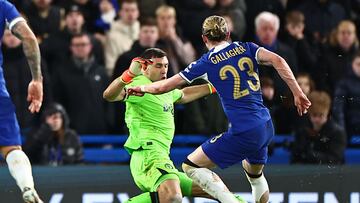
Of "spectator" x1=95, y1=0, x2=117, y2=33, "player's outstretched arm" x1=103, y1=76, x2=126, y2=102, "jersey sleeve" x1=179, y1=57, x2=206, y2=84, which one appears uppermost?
"spectator" x1=95, y1=0, x2=117, y2=33

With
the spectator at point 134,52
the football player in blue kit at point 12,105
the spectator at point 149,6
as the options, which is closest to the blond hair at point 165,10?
the spectator at point 134,52

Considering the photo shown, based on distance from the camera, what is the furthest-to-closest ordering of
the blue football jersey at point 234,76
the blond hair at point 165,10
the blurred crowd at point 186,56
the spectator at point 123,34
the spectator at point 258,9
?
1. the spectator at point 258,9
2. the spectator at point 123,34
3. the blond hair at point 165,10
4. the blurred crowd at point 186,56
5. the blue football jersey at point 234,76

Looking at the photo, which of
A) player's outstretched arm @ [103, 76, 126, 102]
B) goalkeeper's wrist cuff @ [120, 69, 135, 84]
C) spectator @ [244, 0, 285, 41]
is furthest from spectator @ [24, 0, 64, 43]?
goalkeeper's wrist cuff @ [120, 69, 135, 84]

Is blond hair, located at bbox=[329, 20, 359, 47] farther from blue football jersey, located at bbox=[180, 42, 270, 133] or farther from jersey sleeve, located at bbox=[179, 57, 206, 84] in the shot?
jersey sleeve, located at bbox=[179, 57, 206, 84]

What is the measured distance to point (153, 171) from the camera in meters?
12.0

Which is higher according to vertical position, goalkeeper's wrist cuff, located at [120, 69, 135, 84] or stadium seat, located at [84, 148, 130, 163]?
goalkeeper's wrist cuff, located at [120, 69, 135, 84]

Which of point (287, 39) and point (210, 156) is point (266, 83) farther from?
point (210, 156)

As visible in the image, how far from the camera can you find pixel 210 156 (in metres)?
11.5

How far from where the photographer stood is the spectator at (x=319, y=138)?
550 inches

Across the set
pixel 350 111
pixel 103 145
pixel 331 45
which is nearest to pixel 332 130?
pixel 350 111

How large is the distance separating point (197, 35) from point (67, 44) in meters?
1.75

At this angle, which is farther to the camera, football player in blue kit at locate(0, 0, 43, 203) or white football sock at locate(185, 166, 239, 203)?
white football sock at locate(185, 166, 239, 203)

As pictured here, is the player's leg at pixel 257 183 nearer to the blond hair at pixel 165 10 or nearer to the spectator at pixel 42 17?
the blond hair at pixel 165 10

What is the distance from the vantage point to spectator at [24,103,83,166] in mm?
14398
